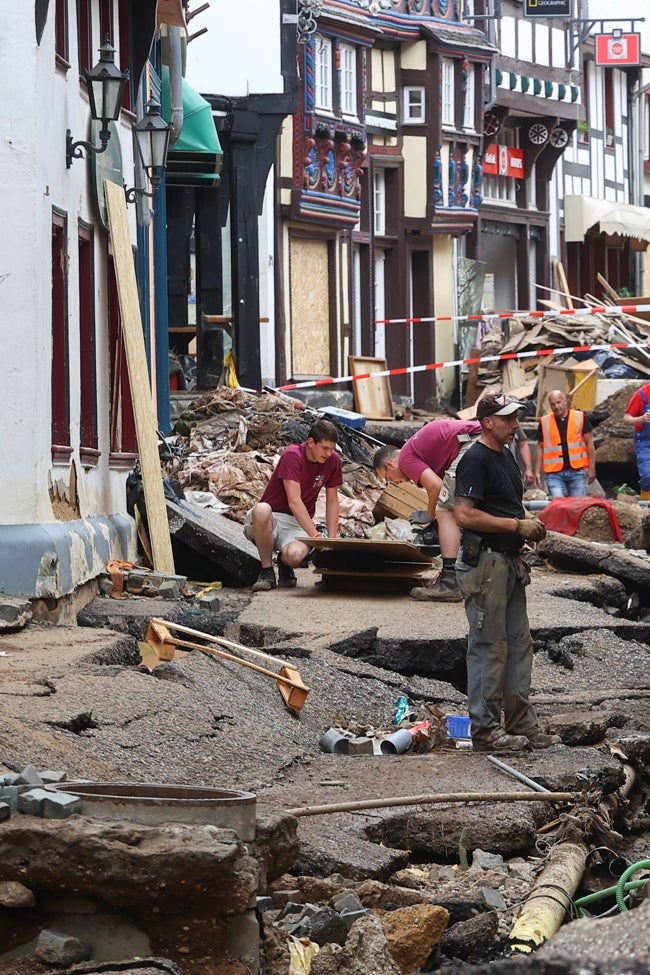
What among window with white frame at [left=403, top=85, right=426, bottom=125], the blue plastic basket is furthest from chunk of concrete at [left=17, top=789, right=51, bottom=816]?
window with white frame at [left=403, top=85, right=426, bottom=125]

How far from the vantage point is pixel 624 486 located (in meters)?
24.9

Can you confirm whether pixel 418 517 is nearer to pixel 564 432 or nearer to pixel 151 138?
pixel 564 432

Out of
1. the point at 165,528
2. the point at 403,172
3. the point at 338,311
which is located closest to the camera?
the point at 165,528

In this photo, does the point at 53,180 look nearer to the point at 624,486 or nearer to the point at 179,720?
the point at 179,720

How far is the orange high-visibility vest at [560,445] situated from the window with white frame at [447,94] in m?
21.7

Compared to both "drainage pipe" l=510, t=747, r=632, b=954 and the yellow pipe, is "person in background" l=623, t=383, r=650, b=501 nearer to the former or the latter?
"drainage pipe" l=510, t=747, r=632, b=954

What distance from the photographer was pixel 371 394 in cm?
3303

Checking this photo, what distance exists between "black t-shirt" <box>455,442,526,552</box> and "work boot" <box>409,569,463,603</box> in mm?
4375

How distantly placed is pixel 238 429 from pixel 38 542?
10596 mm

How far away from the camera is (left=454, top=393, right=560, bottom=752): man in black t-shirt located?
28.8ft

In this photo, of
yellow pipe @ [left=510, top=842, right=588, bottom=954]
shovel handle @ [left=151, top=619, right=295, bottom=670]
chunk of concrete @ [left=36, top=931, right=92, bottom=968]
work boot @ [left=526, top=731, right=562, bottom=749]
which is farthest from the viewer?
shovel handle @ [left=151, top=619, right=295, bottom=670]

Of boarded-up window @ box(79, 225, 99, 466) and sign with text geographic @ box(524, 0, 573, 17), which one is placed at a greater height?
sign with text geographic @ box(524, 0, 573, 17)

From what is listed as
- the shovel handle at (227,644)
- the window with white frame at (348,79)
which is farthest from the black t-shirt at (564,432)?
the window with white frame at (348,79)

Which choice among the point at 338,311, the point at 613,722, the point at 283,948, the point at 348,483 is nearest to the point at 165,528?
the point at 613,722
